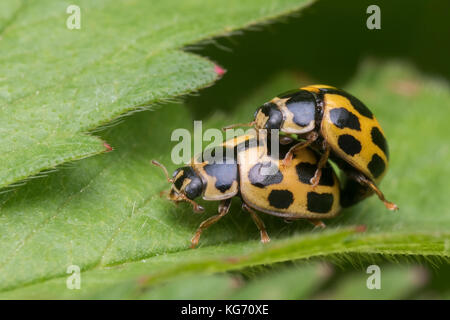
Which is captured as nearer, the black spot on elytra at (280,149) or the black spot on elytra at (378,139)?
the black spot on elytra at (280,149)

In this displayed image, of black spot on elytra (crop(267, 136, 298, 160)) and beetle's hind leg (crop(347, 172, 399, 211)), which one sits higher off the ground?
black spot on elytra (crop(267, 136, 298, 160))

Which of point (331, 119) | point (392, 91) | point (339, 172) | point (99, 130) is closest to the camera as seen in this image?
point (99, 130)

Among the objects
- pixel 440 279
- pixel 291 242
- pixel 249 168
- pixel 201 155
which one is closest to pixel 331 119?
pixel 249 168

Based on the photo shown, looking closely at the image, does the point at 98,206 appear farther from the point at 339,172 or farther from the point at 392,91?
the point at 392,91

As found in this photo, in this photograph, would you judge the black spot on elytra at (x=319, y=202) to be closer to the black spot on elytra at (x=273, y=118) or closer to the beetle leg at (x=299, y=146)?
the beetle leg at (x=299, y=146)

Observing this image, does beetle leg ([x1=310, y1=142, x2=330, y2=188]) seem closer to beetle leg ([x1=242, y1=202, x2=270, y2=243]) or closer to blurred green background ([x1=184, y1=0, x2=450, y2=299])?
beetle leg ([x1=242, y1=202, x2=270, y2=243])

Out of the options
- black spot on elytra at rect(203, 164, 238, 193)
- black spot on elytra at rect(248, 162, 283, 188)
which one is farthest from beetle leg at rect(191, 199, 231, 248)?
black spot on elytra at rect(248, 162, 283, 188)

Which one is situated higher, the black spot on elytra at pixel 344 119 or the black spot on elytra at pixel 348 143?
the black spot on elytra at pixel 344 119

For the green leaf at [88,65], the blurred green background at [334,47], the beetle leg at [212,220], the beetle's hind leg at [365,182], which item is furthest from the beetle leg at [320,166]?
the blurred green background at [334,47]
